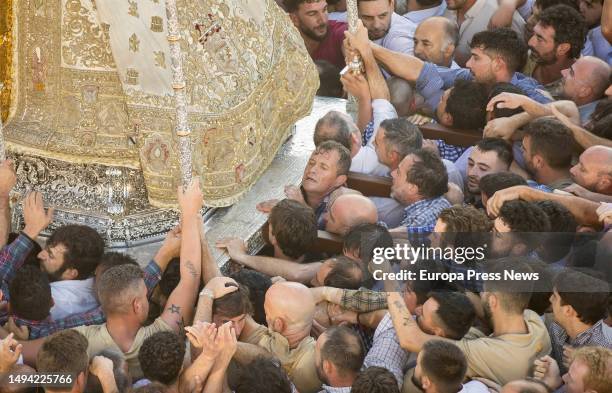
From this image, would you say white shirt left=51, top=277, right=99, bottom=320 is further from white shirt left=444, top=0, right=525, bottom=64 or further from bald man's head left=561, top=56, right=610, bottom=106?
white shirt left=444, top=0, right=525, bottom=64

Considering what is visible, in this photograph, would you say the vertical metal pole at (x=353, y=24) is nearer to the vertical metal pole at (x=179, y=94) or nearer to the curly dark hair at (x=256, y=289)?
the vertical metal pole at (x=179, y=94)

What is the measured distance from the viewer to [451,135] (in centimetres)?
720

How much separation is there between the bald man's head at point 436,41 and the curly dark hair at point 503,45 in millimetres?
337

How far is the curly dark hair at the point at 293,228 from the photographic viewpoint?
6.14 m

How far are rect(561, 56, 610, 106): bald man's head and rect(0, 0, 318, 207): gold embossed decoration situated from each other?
6.48 ft

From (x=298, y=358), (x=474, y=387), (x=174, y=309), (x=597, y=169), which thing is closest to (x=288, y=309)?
(x=298, y=358)

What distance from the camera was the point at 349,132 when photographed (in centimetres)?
695

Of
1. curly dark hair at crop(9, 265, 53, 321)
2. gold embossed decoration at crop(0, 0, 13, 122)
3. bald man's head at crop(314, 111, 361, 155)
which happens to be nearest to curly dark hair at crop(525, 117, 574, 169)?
bald man's head at crop(314, 111, 361, 155)

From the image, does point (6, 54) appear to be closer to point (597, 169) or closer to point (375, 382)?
point (375, 382)

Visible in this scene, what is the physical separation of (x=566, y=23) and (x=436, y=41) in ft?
2.71

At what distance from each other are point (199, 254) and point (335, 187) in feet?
3.83

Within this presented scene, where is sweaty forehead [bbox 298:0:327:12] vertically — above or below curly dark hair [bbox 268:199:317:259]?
above

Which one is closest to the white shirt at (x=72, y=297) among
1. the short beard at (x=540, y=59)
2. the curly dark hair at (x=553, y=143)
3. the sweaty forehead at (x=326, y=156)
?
the sweaty forehead at (x=326, y=156)

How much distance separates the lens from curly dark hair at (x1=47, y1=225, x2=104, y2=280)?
19.2 feet
